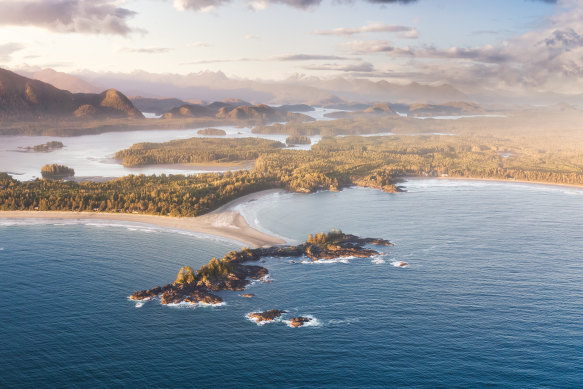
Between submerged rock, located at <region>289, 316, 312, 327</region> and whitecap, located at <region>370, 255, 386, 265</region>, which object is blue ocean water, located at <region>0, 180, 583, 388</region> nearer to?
whitecap, located at <region>370, 255, 386, 265</region>

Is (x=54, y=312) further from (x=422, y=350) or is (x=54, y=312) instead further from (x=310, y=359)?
(x=422, y=350)

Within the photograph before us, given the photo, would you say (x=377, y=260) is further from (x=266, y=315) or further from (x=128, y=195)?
(x=128, y=195)

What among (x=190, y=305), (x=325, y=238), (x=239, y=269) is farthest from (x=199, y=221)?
(x=190, y=305)

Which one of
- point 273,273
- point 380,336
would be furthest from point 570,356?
point 273,273

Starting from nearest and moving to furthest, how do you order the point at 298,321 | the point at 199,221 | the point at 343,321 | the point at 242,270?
the point at 298,321
the point at 343,321
the point at 242,270
the point at 199,221

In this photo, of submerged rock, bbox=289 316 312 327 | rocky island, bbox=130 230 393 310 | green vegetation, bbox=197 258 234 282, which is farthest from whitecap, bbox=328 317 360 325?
green vegetation, bbox=197 258 234 282

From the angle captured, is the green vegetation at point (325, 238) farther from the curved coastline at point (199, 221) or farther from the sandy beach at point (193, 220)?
the sandy beach at point (193, 220)
